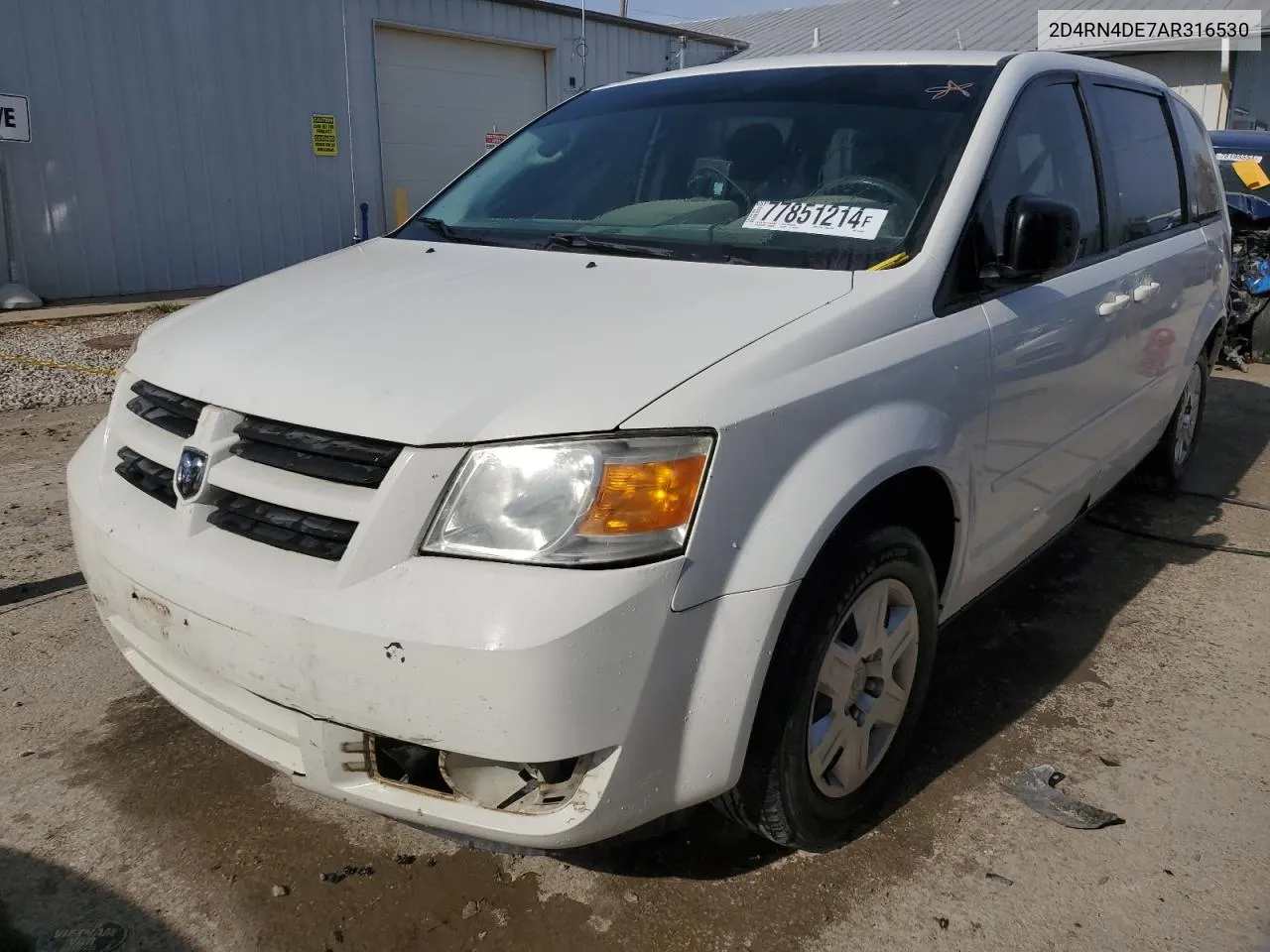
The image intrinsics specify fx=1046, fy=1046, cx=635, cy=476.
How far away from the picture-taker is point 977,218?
8.70ft

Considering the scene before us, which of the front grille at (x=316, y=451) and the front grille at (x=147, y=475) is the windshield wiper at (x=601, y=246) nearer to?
the front grille at (x=316, y=451)

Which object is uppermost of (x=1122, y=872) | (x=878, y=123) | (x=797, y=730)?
(x=878, y=123)

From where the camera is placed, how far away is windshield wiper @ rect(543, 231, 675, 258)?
8.87 ft

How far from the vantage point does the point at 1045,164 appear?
10.2 feet

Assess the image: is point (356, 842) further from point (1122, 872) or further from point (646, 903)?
point (1122, 872)

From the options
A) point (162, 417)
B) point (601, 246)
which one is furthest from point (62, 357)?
point (601, 246)

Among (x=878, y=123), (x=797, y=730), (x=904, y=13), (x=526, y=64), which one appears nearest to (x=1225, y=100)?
(x=904, y=13)

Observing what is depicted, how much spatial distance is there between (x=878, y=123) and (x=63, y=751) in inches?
110

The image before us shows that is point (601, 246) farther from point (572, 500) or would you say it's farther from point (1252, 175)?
point (1252, 175)

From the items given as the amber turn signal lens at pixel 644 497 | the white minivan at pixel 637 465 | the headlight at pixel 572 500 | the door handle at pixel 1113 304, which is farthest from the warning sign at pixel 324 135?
the amber turn signal lens at pixel 644 497

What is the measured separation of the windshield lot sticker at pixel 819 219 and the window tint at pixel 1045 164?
0.32 meters

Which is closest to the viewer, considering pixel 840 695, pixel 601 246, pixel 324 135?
pixel 840 695

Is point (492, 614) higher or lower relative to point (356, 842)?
higher

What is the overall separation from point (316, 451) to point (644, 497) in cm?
65
